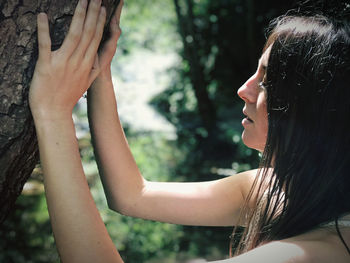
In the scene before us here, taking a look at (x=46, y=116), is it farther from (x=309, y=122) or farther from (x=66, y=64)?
(x=309, y=122)

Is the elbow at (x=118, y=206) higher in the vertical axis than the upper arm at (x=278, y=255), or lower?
lower

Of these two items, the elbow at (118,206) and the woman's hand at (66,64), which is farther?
the elbow at (118,206)

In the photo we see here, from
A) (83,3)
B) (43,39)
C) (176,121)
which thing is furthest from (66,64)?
(176,121)

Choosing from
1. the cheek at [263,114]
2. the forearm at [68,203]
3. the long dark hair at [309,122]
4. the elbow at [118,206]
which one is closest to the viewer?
the forearm at [68,203]

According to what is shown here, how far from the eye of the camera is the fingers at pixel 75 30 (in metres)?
1.19

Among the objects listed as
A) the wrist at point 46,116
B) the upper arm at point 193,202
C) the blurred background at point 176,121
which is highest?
the wrist at point 46,116

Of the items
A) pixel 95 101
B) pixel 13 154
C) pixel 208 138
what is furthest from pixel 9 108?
pixel 208 138

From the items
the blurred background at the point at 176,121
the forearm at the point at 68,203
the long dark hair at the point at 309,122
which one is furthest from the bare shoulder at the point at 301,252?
the blurred background at the point at 176,121

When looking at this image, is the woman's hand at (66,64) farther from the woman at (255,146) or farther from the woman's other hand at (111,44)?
the woman's other hand at (111,44)

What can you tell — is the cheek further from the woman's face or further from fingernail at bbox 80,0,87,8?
fingernail at bbox 80,0,87,8

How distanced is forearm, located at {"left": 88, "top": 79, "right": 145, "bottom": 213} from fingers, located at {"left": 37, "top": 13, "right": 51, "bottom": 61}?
14.3 inches

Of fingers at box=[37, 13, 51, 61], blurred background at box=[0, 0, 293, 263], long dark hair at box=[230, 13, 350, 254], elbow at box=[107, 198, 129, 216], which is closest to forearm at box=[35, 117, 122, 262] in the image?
fingers at box=[37, 13, 51, 61]

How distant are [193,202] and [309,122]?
24.6 inches

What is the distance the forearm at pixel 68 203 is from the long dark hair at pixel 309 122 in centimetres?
64
